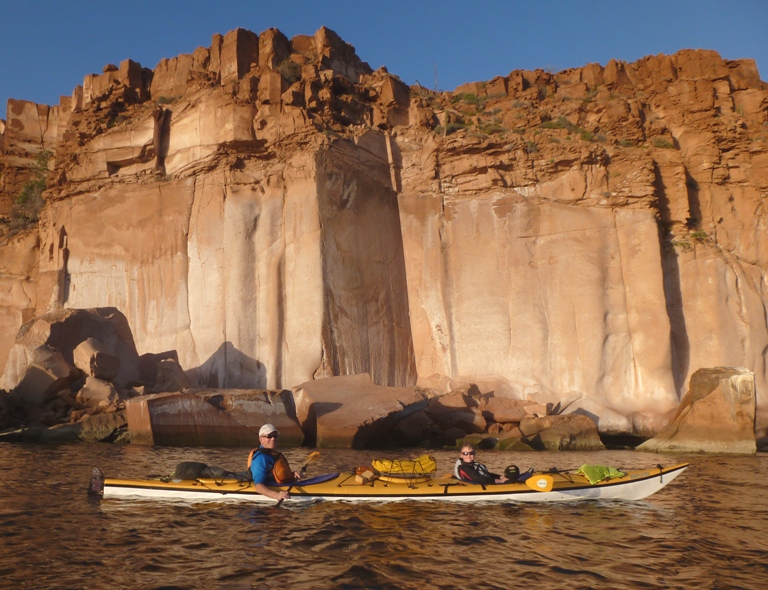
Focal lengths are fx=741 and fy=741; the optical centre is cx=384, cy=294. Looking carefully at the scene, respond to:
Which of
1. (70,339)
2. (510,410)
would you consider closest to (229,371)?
(70,339)

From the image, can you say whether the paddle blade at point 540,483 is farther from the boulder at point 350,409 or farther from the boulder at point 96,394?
the boulder at point 96,394

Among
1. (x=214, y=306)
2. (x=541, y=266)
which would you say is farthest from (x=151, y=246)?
(x=541, y=266)

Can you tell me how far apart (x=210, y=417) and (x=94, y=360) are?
11.8 feet

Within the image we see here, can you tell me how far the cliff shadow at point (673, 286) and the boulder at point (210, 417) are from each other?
10.7 meters

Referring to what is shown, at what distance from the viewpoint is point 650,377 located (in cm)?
1920

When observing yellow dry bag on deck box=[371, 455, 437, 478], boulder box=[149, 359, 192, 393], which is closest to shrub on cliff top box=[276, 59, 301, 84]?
boulder box=[149, 359, 192, 393]

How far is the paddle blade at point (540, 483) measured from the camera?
8305 mm

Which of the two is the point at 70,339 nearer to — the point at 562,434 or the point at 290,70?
the point at 290,70

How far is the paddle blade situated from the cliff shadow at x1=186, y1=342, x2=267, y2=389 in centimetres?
1223

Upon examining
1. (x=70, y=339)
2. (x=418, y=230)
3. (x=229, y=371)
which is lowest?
(x=229, y=371)

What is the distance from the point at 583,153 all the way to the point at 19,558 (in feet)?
60.1

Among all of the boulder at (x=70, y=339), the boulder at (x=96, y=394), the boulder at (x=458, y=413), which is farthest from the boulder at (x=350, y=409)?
the boulder at (x=70, y=339)

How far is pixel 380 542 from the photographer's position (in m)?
6.62

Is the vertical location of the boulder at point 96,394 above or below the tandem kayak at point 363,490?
above
